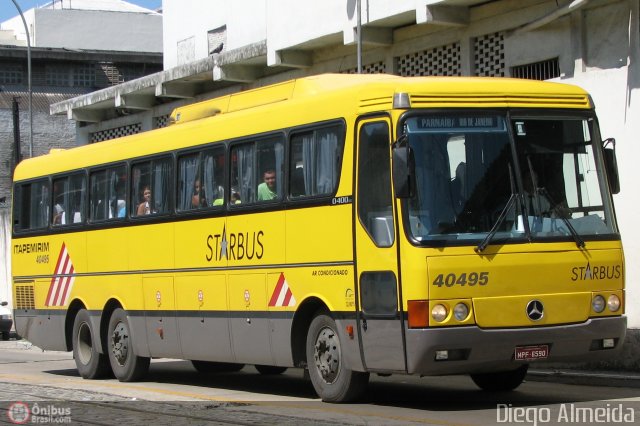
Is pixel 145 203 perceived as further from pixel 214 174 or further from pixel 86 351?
pixel 86 351

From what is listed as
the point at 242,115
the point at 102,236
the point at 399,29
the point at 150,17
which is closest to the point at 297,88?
the point at 242,115

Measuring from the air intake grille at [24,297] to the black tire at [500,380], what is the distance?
8184 mm

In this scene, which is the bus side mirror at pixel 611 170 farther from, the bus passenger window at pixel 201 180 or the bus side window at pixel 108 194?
the bus side window at pixel 108 194

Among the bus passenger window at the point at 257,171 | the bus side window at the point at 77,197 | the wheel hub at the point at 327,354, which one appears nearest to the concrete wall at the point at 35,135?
the bus side window at the point at 77,197

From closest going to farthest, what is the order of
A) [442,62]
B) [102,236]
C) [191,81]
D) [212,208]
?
[212,208] < [102,236] < [442,62] < [191,81]

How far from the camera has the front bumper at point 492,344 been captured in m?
11.0

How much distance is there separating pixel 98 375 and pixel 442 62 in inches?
302

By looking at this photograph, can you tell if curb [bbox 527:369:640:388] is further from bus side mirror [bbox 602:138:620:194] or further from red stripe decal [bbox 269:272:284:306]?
red stripe decal [bbox 269:272:284:306]

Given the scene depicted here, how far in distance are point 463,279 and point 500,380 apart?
2.79 meters

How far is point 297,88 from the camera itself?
1367 cm

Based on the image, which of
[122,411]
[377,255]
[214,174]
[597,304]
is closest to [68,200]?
[214,174]

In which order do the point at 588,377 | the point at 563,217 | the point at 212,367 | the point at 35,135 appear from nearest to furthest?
1. the point at 563,217
2. the point at 588,377
3. the point at 212,367
4. the point at 35,135

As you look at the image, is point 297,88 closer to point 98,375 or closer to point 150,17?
point 98,375

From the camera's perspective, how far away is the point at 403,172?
11.0 m
